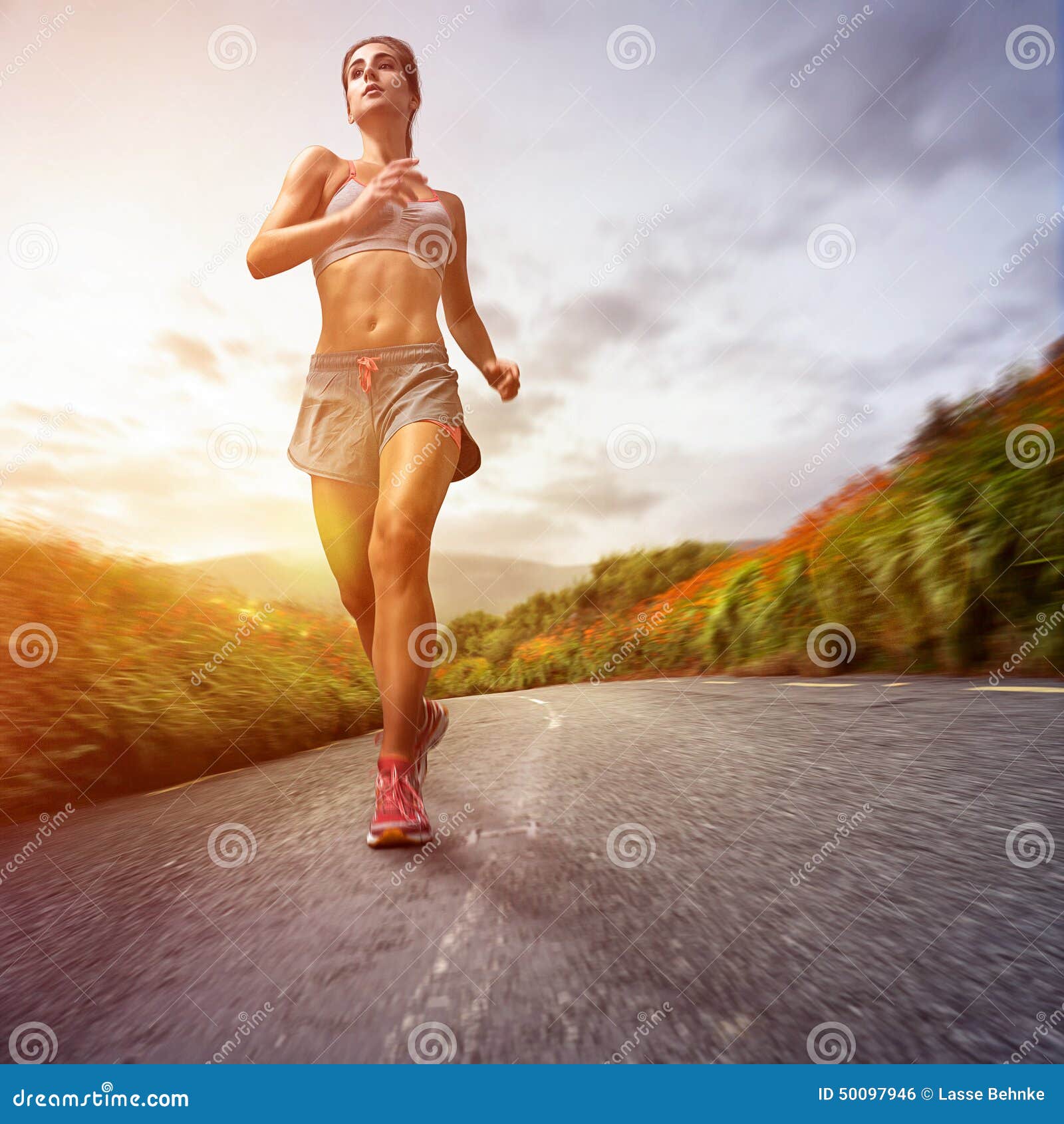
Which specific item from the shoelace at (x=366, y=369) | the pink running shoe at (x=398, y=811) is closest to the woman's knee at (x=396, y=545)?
the shoelace at (x=366, y=369)

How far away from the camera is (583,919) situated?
4.39 ft

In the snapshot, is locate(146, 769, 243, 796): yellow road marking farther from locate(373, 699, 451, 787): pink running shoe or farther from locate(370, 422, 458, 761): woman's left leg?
locate(370, 422, 458, 761): woman's left leg

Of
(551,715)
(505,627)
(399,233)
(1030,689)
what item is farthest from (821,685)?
(505,627)

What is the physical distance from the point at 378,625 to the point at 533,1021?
3.89ft

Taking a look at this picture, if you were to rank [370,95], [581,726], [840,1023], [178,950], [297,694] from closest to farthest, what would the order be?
[840,1023] → [178,950] → [370,95] → [581,726] → [297,694]

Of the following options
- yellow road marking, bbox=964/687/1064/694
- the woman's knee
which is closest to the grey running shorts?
the woman's knee

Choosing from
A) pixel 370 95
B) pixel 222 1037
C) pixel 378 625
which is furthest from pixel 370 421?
pixel 222 1037

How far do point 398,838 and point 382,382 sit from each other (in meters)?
1.29

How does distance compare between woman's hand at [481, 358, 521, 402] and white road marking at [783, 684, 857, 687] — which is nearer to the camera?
woman's hand at [481, 358, 521, 402]

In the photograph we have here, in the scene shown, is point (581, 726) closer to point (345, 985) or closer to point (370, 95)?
point (345, 985)

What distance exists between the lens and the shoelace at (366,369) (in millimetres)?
2131

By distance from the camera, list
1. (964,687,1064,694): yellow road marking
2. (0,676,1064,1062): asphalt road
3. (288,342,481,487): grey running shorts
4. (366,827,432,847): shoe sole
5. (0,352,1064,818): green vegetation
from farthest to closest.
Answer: (964,687,1064,694): yellow road marking
(0,352,1064,818): green vegetation
(288,342,481,487): grey running shorts
(366,827,432,847): shoe sole
(0,676,1064,1062): asphalt road

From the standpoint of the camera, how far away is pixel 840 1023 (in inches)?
39.2

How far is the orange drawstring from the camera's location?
2131mm
